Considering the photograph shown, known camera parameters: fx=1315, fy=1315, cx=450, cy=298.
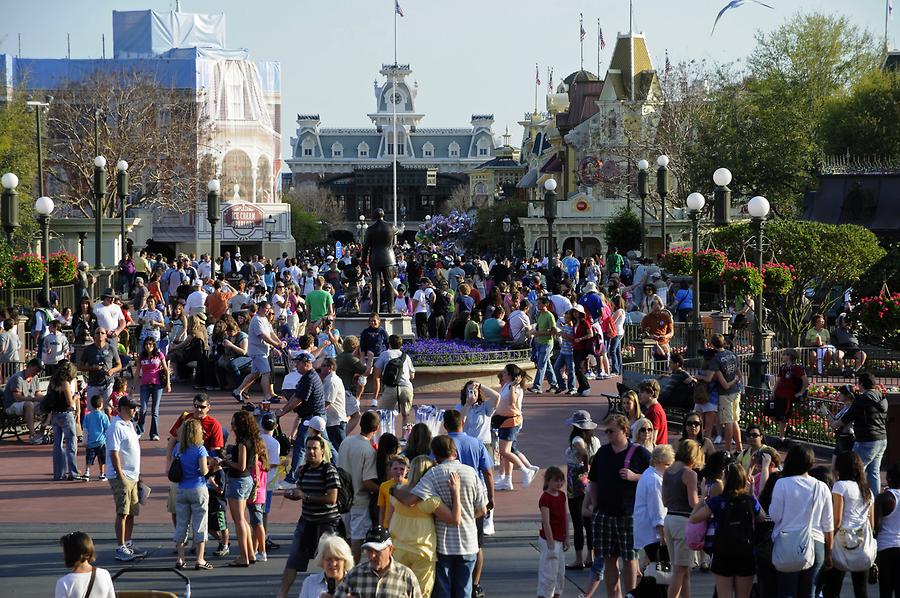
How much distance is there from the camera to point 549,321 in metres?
20.2

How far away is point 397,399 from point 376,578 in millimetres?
8800

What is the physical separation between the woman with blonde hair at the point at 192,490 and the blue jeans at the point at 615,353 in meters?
12.7

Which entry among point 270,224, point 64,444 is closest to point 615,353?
point 64,444

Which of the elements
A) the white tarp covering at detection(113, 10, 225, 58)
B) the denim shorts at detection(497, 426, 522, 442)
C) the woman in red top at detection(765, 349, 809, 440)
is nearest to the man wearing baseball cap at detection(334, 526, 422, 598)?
the denim shorts at detection(497, 426, 522, 442)

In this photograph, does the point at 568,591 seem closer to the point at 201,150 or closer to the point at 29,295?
the point at 29,295

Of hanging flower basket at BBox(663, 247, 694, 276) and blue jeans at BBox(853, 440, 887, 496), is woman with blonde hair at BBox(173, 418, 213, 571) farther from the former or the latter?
hanging flower basket at BBox(663, 247, 694, 276)

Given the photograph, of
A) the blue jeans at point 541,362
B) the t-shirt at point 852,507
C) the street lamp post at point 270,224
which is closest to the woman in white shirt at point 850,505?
the t-shirt at point 852,507

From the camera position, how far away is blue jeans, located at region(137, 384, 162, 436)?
16391mm

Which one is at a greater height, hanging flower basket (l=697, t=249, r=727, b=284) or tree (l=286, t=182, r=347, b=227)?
tree (l=286, t=182, r=347, b=227)

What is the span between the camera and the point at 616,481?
9.52m

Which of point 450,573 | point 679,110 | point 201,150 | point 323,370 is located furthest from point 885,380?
point 201,150

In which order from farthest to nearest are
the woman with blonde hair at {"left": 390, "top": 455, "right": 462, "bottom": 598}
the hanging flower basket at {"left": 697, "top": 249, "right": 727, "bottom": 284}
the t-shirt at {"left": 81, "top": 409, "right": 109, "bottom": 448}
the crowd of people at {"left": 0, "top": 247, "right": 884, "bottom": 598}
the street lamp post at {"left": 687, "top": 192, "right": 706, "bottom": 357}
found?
the hanging flower basket at {"left": 697, "top": 249, "right": 727, "bottom": 284}, the street lamp post at {"left": 687, "top": 192, "right": 706, "bottom": 357}, the t-shirt at {"left": 81, "top": 409, "right": 109, "bottom": 448}, the crowd of people at {"left": 0, "top": 247, "right": 884, "bottom": 598}, the woman with blonde hair at {"left": 390, "top": 455, "right": 462, "bottom": 598}

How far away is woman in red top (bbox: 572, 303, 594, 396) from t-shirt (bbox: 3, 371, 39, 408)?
8165 mm

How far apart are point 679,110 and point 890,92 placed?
9457mm
